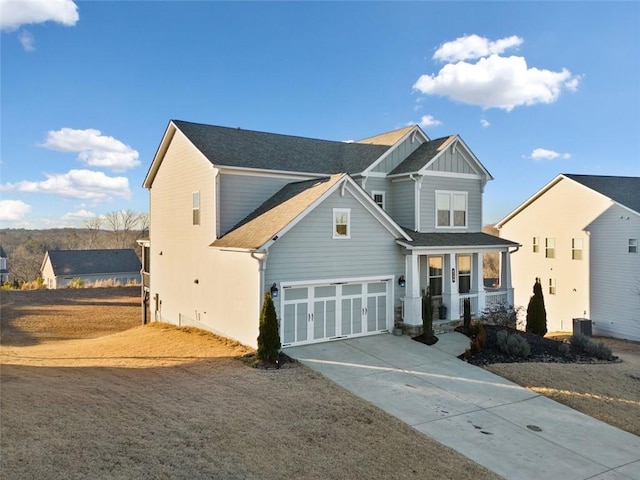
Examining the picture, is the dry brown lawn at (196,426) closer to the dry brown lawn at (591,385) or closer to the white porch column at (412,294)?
the dry brown lawn at (591,385)

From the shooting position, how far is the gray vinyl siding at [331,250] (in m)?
13.7

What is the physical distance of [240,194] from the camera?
16719 mm

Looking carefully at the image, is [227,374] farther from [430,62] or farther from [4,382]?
[430,62]

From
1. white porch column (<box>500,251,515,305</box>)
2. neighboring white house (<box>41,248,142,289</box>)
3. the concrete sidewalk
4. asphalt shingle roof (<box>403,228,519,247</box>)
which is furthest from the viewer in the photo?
neighboring white house (<box>41,248,142,289</box>)

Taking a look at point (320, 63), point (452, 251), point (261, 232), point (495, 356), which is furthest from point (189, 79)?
point (495, 356)

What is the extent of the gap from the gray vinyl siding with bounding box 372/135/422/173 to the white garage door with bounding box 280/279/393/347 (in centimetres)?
593

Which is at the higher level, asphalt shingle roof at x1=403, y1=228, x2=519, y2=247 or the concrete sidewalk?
asphalt shingle roof at x1=403, y1=228, x2=519, y2=247

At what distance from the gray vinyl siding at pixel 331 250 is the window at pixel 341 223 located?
0.46 ft

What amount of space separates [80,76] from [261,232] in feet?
36.3

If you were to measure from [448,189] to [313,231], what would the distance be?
27.2 ft

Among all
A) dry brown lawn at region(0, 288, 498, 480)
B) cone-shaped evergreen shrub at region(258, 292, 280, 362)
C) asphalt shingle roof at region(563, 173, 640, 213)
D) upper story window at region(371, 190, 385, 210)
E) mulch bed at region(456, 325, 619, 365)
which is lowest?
mulch bed at region(456, 325, 619, 365)

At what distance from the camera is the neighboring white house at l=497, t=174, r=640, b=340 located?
2317 centimetres

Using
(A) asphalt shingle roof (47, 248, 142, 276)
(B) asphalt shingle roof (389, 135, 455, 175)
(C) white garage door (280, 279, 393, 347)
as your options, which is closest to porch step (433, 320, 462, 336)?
(C) white garage door (280, 279, 393, 347)

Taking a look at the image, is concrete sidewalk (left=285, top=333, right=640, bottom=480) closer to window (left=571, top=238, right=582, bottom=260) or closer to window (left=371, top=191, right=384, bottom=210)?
window (left=371, top=191, right=384, bottom=210)
